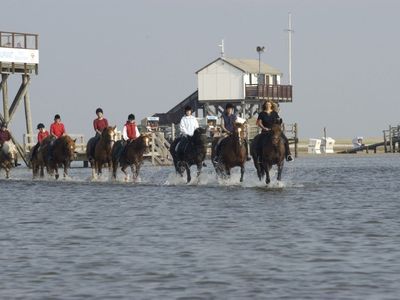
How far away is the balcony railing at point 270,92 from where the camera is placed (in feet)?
350

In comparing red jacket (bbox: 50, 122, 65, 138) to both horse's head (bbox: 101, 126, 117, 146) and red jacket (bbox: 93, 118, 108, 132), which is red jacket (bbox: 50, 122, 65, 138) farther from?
horse's head (bbox: 101, 126, 117, 146)

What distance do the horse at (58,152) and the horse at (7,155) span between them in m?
2.34

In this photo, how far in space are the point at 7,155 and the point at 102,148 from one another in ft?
17.5

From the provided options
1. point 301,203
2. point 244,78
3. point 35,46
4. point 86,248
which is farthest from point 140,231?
point 244,78

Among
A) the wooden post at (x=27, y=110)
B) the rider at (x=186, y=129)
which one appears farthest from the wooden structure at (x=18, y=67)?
the rider at (x=186, y=129)

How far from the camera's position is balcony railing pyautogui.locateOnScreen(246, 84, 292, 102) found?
10656 cm

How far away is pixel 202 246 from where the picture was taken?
1700 centimetres

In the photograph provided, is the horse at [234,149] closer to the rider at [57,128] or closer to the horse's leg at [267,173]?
the horse's leg at [267,173]

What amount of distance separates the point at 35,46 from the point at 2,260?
4743 centimetres

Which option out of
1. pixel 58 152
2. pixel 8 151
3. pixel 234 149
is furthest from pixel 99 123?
pixel 234 149

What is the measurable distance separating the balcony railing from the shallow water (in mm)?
77972

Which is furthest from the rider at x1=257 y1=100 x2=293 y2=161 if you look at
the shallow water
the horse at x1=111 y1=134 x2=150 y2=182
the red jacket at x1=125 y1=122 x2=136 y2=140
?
the red jacket at x1=125 y1=122 x2=136 y2=140

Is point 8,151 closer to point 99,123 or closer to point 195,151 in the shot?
point 99,123

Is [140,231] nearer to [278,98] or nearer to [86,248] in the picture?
[86,248]
